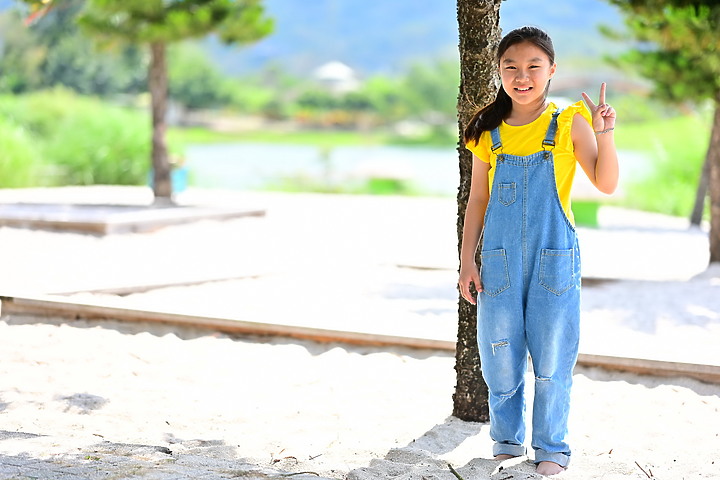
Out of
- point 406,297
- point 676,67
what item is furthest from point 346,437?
point 676,67

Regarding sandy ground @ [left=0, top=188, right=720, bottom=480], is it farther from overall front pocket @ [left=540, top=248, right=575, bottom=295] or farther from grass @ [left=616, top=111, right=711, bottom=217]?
grass @ [left=616, top=111, right=711, bottom=217]

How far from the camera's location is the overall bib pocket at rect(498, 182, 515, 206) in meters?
2.29

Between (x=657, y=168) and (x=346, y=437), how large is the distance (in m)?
12.5

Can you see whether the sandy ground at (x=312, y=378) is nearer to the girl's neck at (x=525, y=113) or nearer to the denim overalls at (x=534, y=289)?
the denim overalls at (x=534, y=289)

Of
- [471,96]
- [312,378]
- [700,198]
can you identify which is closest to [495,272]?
[471,96]

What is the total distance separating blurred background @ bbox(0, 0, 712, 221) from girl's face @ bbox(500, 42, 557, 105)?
5390 mm

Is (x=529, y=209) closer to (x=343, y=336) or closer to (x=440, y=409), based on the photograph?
(x=440, y=409)

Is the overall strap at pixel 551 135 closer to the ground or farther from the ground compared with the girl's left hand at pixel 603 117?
closer to the ground

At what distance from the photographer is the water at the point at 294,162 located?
2289 cm

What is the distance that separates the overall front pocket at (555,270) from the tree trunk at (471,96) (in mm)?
560

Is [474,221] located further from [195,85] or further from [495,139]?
[195,85]

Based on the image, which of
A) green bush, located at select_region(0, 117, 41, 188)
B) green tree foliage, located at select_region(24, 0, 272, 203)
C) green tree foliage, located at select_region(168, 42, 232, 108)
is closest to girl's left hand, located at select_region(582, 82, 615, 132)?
green tree foliage, located at select_region(24, 0, 272, 203)

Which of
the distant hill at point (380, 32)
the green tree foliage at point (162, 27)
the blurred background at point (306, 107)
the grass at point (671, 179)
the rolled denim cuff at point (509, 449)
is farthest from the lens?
the distant hill at point (380, 32)

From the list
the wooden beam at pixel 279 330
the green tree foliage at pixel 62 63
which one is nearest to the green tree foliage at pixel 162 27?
the wooden beam at pixel 279 330
